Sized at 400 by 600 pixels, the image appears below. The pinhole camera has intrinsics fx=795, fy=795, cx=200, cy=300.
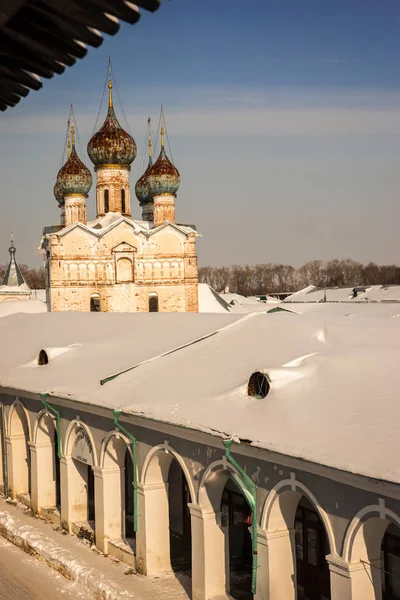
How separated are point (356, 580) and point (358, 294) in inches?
1691

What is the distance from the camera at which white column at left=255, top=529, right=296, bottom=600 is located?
34.1 ft

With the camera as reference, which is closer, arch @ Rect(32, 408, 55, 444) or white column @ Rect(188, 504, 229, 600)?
white column @ Rect(188, 504, 229, 600)

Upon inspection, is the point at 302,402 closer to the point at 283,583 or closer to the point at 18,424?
the point at 283,583

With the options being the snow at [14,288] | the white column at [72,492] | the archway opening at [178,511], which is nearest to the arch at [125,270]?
the snow at [14,288]

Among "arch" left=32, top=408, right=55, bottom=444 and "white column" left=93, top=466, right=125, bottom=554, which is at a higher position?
"arch" left=32, top=408, right=55, bottom=444

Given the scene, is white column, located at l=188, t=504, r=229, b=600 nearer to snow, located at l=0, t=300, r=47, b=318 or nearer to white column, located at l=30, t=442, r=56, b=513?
white column, located at l=30, t=442, r=56, b=513

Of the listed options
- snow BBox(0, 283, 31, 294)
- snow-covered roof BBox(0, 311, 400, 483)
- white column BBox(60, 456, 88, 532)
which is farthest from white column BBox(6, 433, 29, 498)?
snow BBox(0, 283, 31, 294)

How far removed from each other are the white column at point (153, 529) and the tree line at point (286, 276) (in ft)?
318

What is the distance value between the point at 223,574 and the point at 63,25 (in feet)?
35.2

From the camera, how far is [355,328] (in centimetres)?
1387

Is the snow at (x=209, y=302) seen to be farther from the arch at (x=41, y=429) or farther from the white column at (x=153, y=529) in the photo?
the white column at (x=153, y=529)

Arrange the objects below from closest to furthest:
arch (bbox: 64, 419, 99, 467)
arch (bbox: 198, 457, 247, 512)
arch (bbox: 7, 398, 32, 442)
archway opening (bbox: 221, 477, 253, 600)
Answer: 1. arch (bbox: 198, 457, 247, 512)
2. archway opening (bbox: 221, 477, 253, 600)
3. arch (bbox: 64, 419, 99, 467)
4. arch (bbox: 7, 398, 32, 442)

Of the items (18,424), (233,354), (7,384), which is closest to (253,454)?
(233,354)

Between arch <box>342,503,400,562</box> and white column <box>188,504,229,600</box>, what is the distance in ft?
9.50
